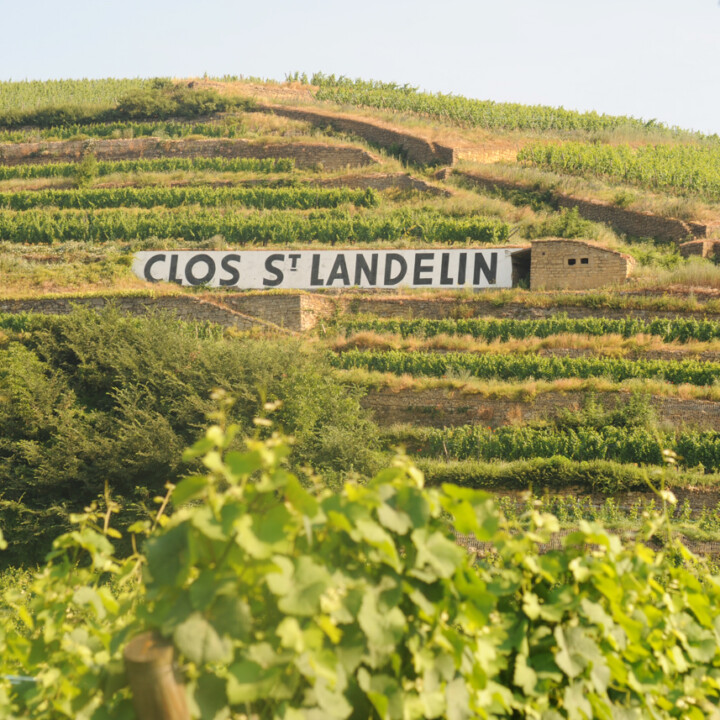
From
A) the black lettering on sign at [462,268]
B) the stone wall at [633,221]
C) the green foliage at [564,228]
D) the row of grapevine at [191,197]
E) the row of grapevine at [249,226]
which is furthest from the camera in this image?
the row of grapevine at [191,197]

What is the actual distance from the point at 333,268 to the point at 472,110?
28.0 meters

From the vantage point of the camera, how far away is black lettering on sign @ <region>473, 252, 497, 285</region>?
26.8 metres

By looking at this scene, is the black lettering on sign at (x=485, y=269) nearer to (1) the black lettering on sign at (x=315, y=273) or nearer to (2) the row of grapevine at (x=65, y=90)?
(1) the black lettering on sign at (x=315, y=273)

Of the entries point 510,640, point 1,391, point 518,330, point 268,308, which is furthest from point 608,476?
point 510,640

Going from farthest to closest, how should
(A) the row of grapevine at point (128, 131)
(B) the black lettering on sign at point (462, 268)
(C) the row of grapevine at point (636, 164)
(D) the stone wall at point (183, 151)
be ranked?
(A) the row of grapevine at point (128, 131), (C) the row of grapevine at point (636, 164), (D) the stone wall at point (183, 151), (B) the black lettering on sign at point (462, 268)

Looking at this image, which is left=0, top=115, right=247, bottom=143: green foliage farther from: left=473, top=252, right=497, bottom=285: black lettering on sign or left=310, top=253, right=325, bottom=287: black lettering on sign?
left=473, top=252, right=497, bottom=285: black lettering on sign

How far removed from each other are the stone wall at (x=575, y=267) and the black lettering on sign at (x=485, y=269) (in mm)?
1314

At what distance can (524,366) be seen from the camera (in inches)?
823

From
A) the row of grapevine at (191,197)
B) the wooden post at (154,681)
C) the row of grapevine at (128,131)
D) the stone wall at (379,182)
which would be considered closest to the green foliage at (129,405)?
the wooden post at (154,681)

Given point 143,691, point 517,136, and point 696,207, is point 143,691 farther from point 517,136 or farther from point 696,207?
point 517,136

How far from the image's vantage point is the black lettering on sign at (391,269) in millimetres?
27609

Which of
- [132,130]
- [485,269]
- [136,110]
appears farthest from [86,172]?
[485,269]

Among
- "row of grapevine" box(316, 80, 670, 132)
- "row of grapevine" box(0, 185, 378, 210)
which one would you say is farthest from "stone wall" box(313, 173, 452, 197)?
"row of grapevine" box(316, 80, 670, 132)

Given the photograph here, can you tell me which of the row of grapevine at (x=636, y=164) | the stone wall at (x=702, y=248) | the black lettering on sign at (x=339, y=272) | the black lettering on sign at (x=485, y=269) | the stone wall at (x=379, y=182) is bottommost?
the black lettering on sign at (x=339, y=272)
